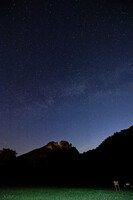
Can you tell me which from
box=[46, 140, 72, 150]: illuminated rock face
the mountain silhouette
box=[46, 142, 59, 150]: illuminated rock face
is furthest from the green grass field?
box=[46, 142, 59, 150]: illuminated rock face

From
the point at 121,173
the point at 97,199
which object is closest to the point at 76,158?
the point at 121,173

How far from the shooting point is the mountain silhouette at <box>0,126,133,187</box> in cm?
3216

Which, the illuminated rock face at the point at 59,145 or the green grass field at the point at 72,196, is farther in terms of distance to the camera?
the illuminated rock face at the point at 59,145

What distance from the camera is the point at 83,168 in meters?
40.8

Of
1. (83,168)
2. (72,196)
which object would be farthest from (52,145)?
(72,196)

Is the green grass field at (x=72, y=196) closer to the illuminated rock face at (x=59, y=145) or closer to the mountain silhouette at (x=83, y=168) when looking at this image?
the mountain silhouette at (x=83, y=168)

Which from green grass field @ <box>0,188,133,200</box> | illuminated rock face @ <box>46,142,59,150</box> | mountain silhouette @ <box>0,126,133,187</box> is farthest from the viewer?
illuminated rock face @ <box>46,142,59,150</box>

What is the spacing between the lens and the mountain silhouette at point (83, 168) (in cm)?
3216

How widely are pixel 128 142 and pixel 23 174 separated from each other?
2916 cm

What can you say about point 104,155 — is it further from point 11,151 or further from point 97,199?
point 11,151

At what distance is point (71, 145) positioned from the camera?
67438 millimetres

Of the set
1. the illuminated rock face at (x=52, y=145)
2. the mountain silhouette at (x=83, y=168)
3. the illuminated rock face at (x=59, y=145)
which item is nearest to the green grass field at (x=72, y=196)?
the mountain silhouette at (x=83, y=168)

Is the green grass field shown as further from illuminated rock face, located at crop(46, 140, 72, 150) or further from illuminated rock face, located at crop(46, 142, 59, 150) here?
illuminated rock face, located at crop(46, 142, 59, 150)

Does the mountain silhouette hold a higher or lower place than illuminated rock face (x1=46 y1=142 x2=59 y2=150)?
lower
